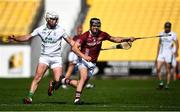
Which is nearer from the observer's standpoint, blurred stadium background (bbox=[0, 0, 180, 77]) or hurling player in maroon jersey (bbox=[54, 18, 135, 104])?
hurling player in maroon jersey (bbox=[54, 18, 135, 104])

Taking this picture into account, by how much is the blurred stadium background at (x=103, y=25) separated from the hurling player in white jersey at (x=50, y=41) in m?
21.0

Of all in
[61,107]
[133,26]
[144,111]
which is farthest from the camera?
[133,26]

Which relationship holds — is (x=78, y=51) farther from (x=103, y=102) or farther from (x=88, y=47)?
(x=103, y=102)

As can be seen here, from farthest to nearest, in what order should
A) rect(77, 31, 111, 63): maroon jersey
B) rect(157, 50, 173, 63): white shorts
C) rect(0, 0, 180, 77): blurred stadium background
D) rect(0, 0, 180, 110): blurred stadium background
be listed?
rect(0, 0, 180, 77): blurred stadium background, rect(0, 0, 180, 110): blurred stadium background, rect(157, 50, 173, 63): white shorts, rect(77, 31, 111, 63): maroon jersey

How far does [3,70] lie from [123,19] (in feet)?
22.6

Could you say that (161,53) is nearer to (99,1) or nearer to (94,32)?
(94,32)

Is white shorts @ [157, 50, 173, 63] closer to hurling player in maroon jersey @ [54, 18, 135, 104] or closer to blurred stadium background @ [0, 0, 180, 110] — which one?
hurling player in maroon jersey @ [54, 18, 135, 104]

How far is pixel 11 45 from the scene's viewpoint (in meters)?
42.0

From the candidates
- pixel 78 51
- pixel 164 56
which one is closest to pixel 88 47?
pixel 78 51

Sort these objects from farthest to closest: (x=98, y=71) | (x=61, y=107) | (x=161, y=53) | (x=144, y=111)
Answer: (x=98, y=71), (x=161, y=53), (x=61, y=107), (x=144, y=111)

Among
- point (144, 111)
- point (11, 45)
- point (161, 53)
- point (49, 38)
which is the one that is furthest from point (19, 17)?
point (144, 111)

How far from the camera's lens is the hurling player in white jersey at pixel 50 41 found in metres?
18.9

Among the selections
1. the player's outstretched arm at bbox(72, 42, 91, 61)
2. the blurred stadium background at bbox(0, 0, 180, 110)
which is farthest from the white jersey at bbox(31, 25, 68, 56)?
the blurred stadium background at bbox(0, 0, 180, 110)

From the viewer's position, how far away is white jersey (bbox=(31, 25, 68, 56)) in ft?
62.0
